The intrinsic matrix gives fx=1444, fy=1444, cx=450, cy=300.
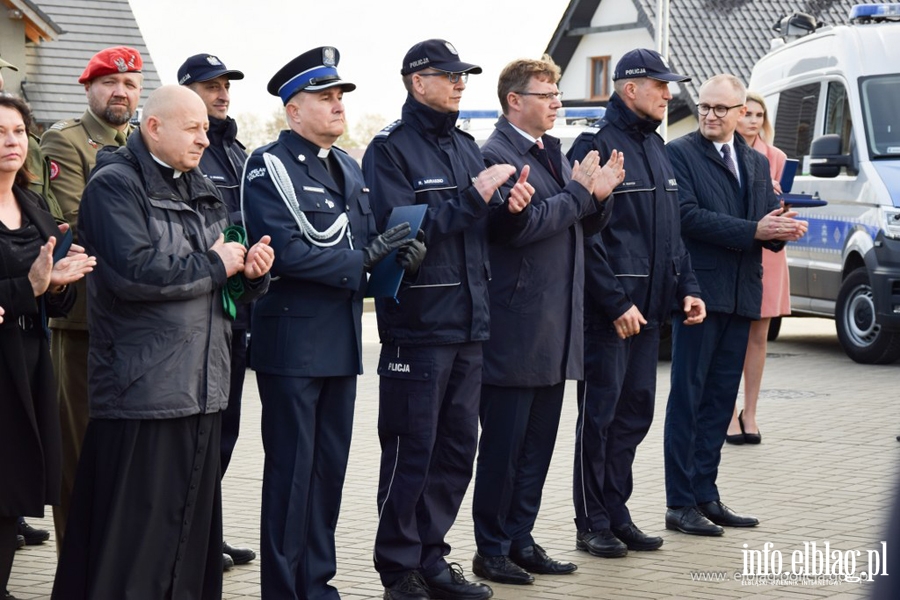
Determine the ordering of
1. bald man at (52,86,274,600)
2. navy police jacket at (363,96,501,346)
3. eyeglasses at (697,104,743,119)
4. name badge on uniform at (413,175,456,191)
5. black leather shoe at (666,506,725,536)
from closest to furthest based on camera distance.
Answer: bald man at (52,86,274,600)
navy police jacket at (363,96,501,346)
name badge on uniform at (413,175,456,191)
black leather shoe at (666,506,725,536)
eyeglasses at (697,104,743,119)

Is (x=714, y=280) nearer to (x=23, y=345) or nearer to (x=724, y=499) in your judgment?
(x=724, y=499)

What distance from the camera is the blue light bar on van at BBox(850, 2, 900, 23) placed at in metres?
14.5

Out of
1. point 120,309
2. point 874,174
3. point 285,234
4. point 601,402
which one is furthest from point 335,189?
point 874,174

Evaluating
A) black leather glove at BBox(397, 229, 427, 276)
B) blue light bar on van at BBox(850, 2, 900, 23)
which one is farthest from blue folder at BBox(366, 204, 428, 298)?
blue light bar on van at BBox(850, 2, 900, 23)

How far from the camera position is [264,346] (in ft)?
17.8

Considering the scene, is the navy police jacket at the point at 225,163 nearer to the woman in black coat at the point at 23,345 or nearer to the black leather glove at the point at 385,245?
the woman in black coat at the point at 23,345

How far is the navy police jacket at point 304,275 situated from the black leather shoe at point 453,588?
1.05 metres

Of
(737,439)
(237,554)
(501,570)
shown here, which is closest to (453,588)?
(501,570)

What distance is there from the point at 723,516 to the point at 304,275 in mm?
3007

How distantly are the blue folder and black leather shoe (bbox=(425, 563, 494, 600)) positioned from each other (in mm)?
1233

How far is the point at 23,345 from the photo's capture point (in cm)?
544

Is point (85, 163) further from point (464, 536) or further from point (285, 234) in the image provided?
point (464, 536)

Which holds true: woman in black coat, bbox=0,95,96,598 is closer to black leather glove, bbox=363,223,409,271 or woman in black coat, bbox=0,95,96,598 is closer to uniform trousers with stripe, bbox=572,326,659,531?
black leather glove, bbox=363,223,409,271

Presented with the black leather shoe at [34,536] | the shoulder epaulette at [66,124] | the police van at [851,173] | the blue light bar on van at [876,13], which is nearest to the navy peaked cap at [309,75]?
the shoulder epaulette at [66,124]
